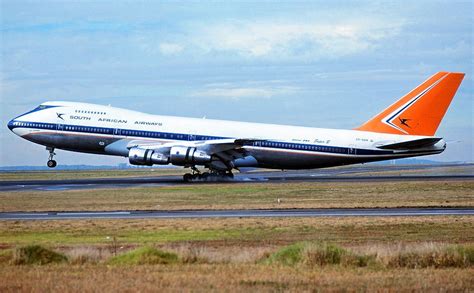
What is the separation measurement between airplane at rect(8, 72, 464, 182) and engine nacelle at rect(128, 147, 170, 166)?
617 mm

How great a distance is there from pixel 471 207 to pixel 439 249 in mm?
19941

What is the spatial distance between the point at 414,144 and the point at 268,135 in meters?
11.2

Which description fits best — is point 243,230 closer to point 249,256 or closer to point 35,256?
point 249,256

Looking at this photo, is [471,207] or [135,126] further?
[135,126]

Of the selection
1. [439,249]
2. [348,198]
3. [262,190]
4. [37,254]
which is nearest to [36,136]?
[262,190]

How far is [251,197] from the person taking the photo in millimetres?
48812

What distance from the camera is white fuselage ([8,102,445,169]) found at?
63219 millimetres

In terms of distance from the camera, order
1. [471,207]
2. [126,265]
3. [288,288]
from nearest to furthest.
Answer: [288,288], [126,265], [471,207]

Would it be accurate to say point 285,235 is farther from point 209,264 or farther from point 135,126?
point 135,126

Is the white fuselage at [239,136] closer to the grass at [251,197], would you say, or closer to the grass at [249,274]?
the grass at [251,197]

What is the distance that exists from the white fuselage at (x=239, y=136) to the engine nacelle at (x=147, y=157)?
1.82 m

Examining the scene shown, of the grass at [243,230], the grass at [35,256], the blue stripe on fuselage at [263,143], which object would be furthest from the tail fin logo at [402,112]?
the grass at [35,256]

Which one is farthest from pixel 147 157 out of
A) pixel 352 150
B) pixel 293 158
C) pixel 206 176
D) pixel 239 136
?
pixel 352 150

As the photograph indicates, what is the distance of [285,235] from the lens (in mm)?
29750
